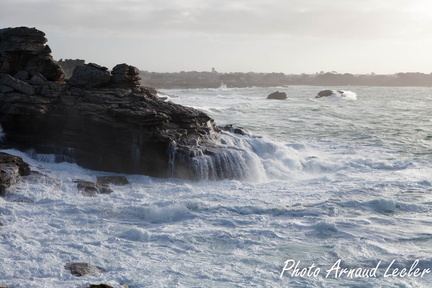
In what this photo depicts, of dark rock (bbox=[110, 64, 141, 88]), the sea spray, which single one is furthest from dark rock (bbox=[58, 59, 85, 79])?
the sea spray

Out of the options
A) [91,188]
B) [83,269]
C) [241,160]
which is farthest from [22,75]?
[83,269]

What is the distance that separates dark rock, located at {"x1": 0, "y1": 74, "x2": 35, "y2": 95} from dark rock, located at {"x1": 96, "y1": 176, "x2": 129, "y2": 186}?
189 inches

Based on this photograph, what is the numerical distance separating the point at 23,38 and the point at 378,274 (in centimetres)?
1678

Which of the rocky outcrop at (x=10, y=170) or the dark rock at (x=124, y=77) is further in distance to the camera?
the dark rock at (x=124, y=77)

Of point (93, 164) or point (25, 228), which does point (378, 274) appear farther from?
point (93, 164)

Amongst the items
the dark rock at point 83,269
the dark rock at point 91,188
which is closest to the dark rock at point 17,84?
the dark rock at point 91,188

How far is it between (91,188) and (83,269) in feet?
19.3

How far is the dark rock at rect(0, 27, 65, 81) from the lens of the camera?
65.4ft

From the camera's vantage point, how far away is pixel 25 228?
37.5 feet

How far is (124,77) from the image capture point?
19.6 meters

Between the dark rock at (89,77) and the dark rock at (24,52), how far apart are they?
178 cm

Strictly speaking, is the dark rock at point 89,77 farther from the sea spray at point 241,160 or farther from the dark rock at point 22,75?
the sea spray at point 241,160

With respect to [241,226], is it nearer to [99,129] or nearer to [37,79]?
[99,129]

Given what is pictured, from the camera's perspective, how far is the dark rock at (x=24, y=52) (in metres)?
19.9
